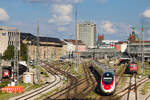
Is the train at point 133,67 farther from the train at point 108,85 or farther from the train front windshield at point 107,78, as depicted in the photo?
the train at point 108,85

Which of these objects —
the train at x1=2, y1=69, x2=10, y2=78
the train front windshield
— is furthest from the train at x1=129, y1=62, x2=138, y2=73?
the train at x1=2, y1=69, x2=10, y2=78

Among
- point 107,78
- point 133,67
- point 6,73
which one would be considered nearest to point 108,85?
point 107,78

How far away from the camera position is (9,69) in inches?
2351

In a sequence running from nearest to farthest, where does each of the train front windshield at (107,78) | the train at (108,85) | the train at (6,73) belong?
the train at (108,85) < the train front windshield at (107,78) < the train at (6,73)

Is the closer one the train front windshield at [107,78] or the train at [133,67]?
the train front windshield at [107,78]

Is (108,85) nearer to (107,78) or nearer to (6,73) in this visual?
(107,78)

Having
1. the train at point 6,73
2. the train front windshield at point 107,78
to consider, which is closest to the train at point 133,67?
the train front windshield at point 107,78

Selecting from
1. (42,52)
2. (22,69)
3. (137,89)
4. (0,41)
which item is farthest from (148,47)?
(137,89)

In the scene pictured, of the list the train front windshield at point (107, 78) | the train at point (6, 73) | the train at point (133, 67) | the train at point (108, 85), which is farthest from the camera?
the train at point (133, 67)

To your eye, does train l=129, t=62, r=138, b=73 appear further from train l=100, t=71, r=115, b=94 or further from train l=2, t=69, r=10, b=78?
train l=2, t=69, r=10, b=78

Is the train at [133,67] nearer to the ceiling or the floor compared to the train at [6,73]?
nearer to the ceiling

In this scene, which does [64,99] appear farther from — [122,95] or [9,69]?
[9,69]

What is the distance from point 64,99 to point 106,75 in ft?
23.8

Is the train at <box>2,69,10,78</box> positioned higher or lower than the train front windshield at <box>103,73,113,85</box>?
lower
